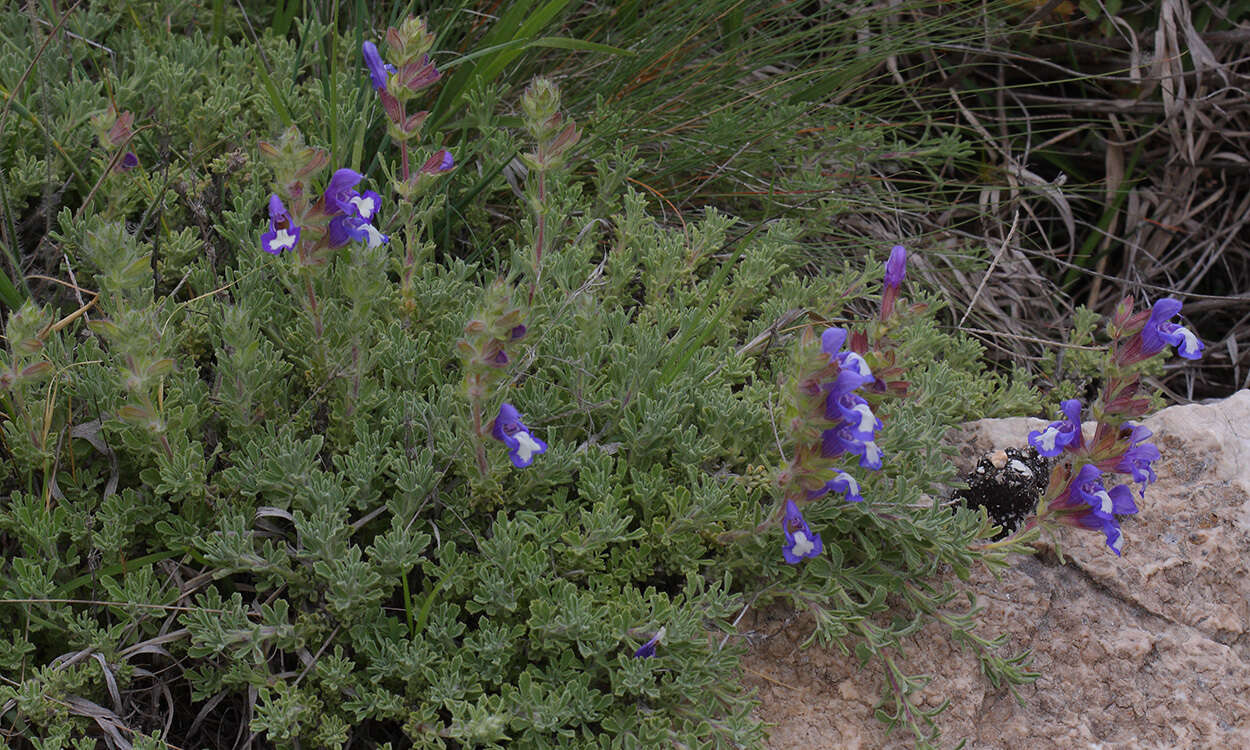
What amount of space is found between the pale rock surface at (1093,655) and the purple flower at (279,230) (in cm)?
138

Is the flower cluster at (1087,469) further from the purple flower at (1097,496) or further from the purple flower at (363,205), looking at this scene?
the purple flower at (363,205)

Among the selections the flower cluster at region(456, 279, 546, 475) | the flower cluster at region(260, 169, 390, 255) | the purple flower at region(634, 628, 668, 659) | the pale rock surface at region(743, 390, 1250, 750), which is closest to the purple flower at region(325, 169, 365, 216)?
the flower cluster at region(260, 169, 390, 255)

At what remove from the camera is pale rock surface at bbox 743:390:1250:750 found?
2590mm

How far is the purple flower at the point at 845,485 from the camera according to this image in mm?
2404

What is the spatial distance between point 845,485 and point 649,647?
0.55 m

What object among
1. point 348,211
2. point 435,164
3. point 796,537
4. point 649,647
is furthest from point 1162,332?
point 348,211

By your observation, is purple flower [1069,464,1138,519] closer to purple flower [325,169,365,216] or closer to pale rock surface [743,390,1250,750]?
pale rock surface [743,390,1250,750]

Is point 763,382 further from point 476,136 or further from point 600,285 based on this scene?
point 476,136

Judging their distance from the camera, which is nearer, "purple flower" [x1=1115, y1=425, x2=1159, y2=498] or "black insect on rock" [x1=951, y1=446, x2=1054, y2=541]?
"purple flower" [x1=1115, y1=425, x2=1159, y2=498]

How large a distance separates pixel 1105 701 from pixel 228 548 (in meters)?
2.05

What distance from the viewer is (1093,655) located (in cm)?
273

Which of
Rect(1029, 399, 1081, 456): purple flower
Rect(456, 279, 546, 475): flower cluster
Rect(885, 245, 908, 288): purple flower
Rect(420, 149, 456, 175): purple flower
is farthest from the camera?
Rect(420, 149, 456, 175): purple flower

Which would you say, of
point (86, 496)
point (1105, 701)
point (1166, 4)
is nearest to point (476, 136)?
point (86, 496)

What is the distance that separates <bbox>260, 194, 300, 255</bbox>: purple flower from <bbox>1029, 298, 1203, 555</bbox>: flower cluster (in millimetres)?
1768
